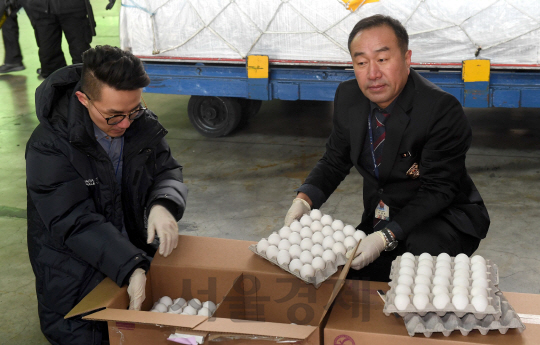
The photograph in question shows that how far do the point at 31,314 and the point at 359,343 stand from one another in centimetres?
212

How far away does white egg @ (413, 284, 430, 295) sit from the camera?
1.84m

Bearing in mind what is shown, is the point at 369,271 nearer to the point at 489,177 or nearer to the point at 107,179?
the point at 107,179

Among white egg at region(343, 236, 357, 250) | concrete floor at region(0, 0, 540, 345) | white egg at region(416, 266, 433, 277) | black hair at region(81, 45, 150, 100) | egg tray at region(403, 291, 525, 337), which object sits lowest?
concrete floor at region(0, 0, 540, 345)

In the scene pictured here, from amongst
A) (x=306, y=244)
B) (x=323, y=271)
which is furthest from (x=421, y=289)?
(x=306, y=244)

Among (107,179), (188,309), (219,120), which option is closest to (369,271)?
(188,309)

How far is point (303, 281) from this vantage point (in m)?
2.16

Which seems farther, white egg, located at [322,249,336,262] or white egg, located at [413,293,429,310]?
white egg, located at [322,249,336,262]

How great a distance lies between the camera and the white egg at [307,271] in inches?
82.5

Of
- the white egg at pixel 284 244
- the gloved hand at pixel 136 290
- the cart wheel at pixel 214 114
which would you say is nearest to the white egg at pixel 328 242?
the white egg at pixel 284 244

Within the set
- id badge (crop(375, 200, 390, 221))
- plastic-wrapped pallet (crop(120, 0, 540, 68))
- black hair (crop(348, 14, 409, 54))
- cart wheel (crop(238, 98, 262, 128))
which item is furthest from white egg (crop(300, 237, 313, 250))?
cart wheel (crop(238, 98, 262, 128))

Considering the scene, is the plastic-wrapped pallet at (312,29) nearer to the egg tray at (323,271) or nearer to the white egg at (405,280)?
the egg tray at (323,271)

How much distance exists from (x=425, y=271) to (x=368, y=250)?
14.3 inches

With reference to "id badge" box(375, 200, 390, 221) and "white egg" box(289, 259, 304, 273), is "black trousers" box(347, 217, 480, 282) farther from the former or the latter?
"white egg" box(289, 259, 304, 273)

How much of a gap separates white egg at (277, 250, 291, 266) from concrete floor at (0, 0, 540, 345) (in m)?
1.52
